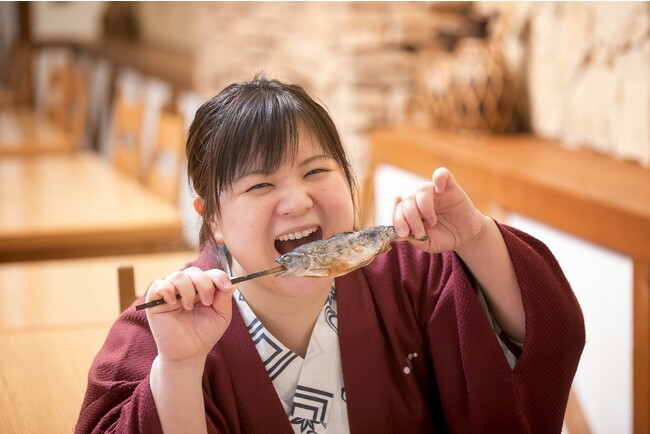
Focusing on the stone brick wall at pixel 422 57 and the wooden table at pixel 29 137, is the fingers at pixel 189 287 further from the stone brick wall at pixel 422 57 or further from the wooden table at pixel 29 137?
the wooden table at pixel 29 137

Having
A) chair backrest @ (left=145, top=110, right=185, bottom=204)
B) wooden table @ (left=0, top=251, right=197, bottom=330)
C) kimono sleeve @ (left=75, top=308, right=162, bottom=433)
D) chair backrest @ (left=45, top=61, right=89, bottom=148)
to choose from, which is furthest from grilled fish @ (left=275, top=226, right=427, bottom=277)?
chair backrest @ (left=45, top=61, right=89, bottom=148)

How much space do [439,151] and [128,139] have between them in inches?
76.1

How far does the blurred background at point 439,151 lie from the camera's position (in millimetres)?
1937

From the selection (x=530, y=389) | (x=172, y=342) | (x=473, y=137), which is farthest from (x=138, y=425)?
(x=473, y=137)

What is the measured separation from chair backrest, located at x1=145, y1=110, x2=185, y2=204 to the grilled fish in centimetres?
213

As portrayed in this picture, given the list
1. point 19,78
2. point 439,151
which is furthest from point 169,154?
point 19,78

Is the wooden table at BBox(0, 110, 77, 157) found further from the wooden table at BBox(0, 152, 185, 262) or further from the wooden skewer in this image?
the wooden skewer

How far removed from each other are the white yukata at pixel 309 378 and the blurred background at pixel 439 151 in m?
0.29

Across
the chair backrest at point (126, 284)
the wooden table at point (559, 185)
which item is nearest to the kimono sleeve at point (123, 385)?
the chair backrest at point (126, 284)

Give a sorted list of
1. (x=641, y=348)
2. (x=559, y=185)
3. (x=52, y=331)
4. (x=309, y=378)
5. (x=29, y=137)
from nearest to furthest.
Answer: (x=309, y=378) < (x=52, y=331) < (x=641, y=348) < (x=559, y=185) < (x=29, y=137)

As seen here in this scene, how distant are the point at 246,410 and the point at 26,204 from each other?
2.02 m

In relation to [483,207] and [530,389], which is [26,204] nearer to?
[483,207]

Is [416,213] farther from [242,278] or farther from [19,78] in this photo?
[19,78]

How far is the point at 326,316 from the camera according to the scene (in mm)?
1215
